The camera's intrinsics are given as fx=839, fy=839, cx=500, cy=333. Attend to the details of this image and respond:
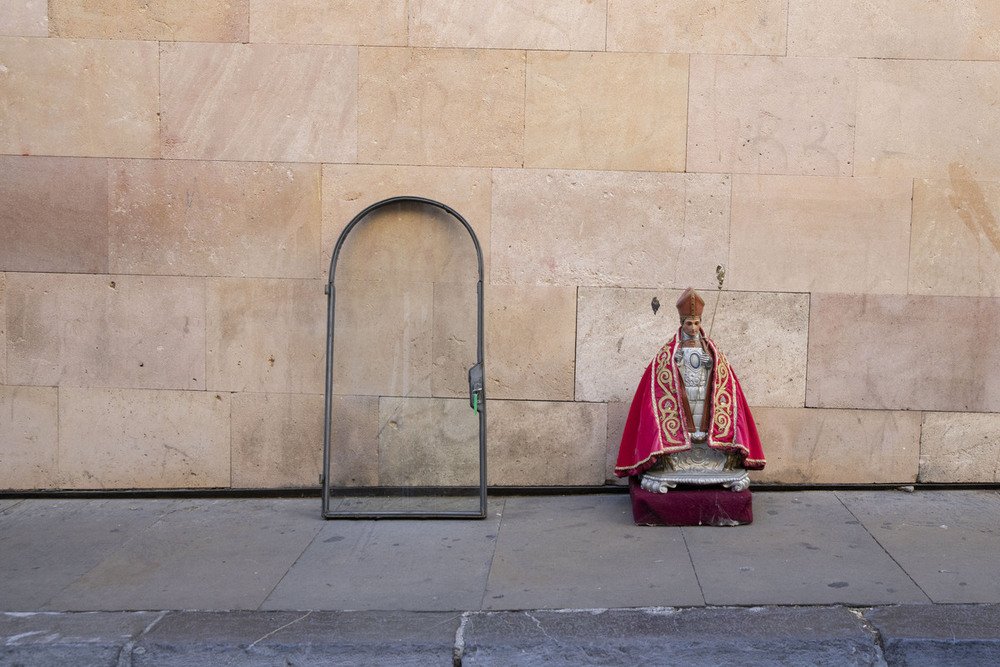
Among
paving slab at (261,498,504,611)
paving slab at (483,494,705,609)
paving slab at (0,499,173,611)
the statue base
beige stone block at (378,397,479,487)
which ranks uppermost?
beige stone block at (378,397,479,487)

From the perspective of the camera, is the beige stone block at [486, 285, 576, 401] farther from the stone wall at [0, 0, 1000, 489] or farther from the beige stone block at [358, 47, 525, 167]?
the beige stone block at [358, 47, 525, 167]

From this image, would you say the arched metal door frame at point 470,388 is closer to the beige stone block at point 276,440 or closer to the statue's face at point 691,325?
the beige stone block at point 276,440

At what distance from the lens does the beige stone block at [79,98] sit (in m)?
5.67

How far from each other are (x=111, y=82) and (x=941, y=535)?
6040mm

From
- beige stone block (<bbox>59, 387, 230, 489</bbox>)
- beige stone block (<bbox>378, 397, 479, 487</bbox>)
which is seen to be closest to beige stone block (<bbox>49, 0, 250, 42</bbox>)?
beige stone block (<bbox>59, 387, 230, 489</bbox>)

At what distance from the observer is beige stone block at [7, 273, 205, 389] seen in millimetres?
5762

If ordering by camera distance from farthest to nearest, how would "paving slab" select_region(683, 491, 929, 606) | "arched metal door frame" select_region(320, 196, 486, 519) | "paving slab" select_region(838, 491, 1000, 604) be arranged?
"arched metal door frame" select_region(320, 196, 486, 519), "paving slab" select_region(838, 491, 1000, 604), "paving slab" select_region(683, 491, 929, 606)

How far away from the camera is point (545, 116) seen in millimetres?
5656

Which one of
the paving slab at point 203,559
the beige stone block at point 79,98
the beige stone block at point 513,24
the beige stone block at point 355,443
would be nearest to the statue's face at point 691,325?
the beige stone block at point 513,24

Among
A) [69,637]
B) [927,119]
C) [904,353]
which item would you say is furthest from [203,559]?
[927,119]

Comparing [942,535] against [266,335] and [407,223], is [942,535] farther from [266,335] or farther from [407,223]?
[266,335]

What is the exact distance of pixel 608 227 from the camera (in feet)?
18.7

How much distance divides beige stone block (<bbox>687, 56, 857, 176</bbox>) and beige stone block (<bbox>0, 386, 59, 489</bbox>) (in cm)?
473

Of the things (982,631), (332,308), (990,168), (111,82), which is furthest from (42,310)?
(990,168)
